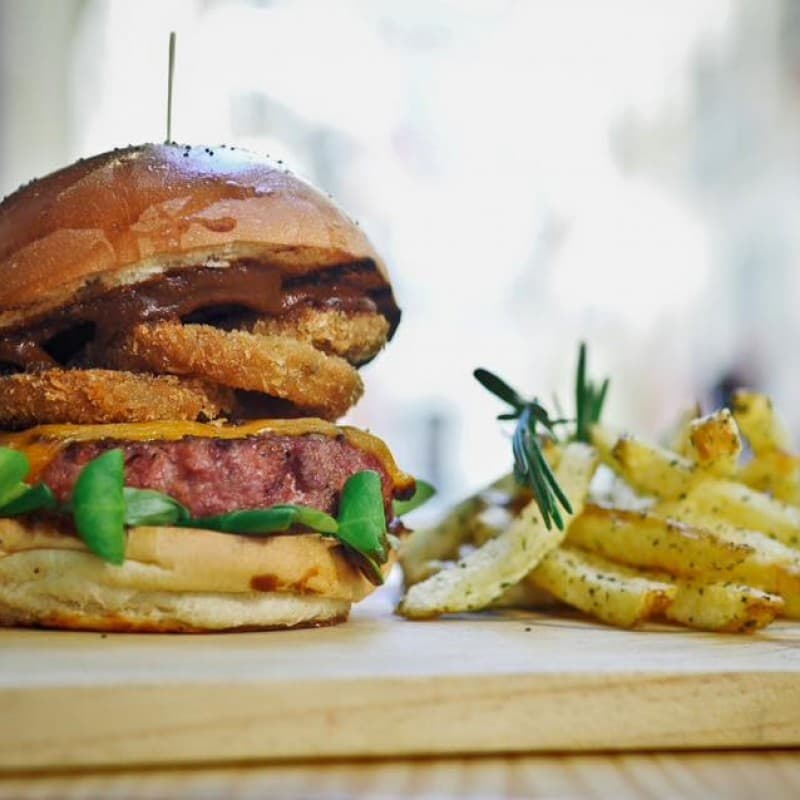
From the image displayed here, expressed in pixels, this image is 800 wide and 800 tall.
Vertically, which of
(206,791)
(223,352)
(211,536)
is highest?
(223,352)

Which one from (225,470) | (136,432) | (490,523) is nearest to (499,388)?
(490,523)

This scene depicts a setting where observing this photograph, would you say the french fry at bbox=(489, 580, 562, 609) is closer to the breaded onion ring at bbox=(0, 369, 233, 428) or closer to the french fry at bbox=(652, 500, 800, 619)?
the french fry at bbox=(652, 500, 800, 619)

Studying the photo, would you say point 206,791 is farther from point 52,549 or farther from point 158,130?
point 158,130

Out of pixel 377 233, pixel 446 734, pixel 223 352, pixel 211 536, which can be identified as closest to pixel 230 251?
pixel 223 352

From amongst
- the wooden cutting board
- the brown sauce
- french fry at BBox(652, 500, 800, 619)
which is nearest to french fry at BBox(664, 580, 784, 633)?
french fry at BBox(652, 500, 800, 619)

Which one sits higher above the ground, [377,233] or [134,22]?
[134,22]

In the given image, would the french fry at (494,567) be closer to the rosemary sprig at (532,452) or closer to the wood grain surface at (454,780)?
the rosemary sprig at (532,452)

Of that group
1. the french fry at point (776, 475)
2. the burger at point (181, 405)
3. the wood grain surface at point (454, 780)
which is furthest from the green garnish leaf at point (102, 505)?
the french fry at point (776, 475)
